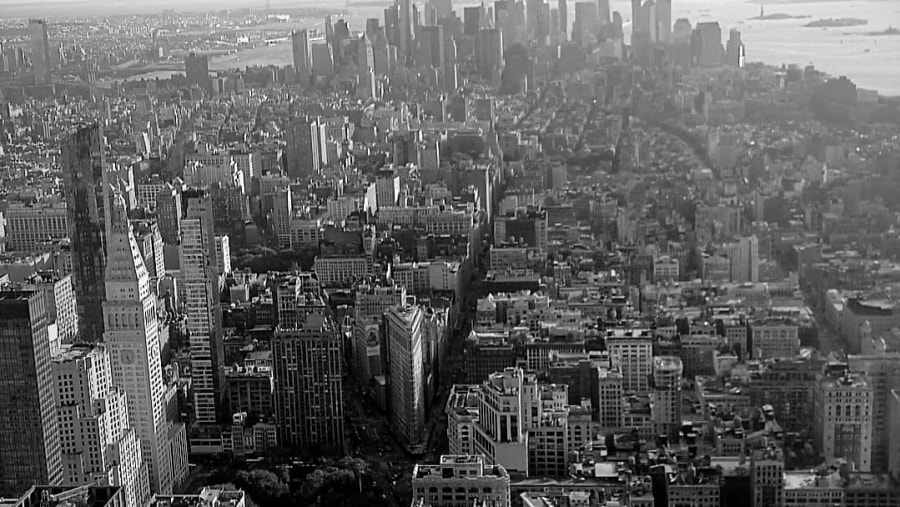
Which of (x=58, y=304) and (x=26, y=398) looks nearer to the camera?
(x=26, y=398)

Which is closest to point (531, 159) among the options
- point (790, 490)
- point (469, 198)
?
point (469, 198)

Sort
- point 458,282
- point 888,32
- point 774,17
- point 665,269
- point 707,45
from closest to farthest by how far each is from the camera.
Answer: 1. point 888,32
2. point 774,17
3. point 665,269
4. point 707,45
5. point 458,282

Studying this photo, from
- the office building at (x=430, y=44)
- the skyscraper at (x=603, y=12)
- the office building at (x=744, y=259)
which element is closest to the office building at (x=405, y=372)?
the office building at (x=744, y=259)

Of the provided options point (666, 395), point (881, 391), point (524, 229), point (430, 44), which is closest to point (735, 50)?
point (524, 229)

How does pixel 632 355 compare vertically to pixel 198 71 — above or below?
below

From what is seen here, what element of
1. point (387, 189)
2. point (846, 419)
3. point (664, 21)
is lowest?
point (846, 419)

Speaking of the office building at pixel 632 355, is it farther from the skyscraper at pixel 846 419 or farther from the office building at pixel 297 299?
the office building at pixel 297 299

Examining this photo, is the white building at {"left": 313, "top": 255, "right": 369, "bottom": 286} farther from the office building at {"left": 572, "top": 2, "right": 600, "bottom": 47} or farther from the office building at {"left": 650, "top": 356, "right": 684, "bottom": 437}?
the office building at {"left": 572, "top": 2, "right": 600, "bottom": 47}

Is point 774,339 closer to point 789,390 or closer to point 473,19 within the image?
point 789,390
